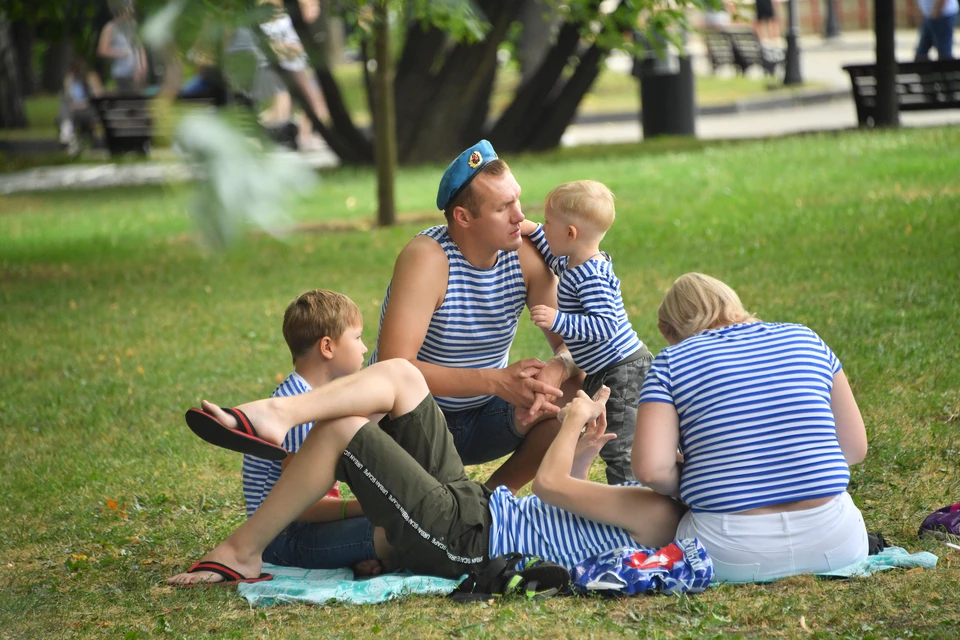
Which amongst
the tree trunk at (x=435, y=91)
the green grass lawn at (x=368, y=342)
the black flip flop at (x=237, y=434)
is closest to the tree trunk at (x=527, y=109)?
the tree trunk at (x=435, y=91)

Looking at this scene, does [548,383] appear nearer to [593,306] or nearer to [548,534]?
[593,306]

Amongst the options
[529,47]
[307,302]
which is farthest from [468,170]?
[529,47]

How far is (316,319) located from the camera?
3.86 metres

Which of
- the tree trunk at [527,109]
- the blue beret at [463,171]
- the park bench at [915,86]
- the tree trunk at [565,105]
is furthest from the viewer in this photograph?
the tree trunk at [527,109]

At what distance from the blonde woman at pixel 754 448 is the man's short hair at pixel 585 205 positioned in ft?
2.05

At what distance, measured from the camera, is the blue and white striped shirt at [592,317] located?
155 inches

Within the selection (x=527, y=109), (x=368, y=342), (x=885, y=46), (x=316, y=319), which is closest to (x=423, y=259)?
(x=316, y=319)

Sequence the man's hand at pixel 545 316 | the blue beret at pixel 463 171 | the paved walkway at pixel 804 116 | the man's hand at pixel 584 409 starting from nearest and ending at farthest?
the man's hand at pixel 584 409
the man's hand at pixel 545 316
the blue beret at pixel 463 171
the paved walkway at pixel 804 116

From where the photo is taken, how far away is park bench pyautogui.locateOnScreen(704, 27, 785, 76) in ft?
86.3

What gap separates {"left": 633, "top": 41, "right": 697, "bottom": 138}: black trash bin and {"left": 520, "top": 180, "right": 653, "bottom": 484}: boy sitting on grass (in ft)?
44.5

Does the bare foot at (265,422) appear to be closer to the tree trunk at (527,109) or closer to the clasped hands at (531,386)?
the clasped hands at (531,386)

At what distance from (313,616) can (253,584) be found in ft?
0.97

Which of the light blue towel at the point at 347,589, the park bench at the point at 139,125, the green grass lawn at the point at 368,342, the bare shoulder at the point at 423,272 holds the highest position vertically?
the park bench at the point at 139,125

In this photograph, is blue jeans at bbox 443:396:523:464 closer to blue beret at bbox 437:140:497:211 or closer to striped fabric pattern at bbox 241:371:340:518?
striped fabric pattern at bbox 241:371:340:518
